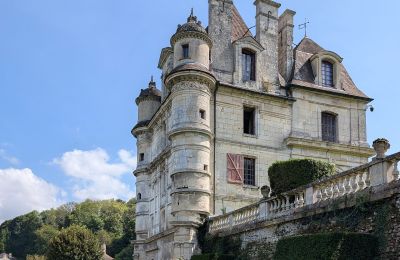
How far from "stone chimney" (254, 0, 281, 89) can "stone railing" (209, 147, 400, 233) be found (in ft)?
34.0

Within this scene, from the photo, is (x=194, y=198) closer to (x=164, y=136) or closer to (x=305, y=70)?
(x=164, y=136)

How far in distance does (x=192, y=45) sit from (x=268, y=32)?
5.17m

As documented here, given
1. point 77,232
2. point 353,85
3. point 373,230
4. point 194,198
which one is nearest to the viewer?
point 373,230

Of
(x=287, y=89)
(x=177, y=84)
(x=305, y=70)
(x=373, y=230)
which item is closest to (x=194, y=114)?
(x=177, y=84)

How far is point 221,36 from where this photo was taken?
30.0 m

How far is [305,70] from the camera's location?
1246 inches

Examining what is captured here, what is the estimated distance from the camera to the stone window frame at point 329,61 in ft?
103

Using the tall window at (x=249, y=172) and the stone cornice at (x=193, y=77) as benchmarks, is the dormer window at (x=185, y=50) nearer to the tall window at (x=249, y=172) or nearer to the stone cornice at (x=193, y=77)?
the stone cornice at (x=193, y=77)

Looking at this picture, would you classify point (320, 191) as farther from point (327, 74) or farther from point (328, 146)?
point (327, 74)

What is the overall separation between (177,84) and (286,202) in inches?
442

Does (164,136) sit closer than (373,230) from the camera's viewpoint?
No

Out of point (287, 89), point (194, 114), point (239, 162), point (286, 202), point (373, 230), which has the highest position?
point (287, 89)

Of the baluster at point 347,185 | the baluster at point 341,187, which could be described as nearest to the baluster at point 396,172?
the baluster at point 347,185

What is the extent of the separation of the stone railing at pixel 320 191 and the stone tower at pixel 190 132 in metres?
3.05
